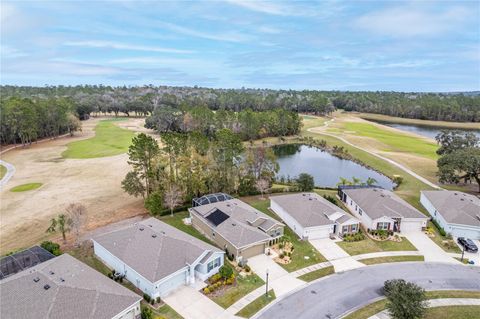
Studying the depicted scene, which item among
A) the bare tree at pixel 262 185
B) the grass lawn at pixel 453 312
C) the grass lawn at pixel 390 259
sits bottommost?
the grass lawn at pixel 453 312

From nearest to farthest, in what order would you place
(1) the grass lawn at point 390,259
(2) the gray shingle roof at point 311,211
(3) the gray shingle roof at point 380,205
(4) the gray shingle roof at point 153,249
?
1. (4) the gray shingle roof at point 153,249
2. (1) the grass lawn at point 390,259
3. (2) the gray shingle roof at point 311,211
4. (3) the gray shingle roof at point 380,205

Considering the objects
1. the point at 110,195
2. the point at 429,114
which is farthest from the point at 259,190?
the point at 429,114

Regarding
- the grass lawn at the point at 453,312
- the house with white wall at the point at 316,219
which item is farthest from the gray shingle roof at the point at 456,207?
the grass lawn at the point at 453,312

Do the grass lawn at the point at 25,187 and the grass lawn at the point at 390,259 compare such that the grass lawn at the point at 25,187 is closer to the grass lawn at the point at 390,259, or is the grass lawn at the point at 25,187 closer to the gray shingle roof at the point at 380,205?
the gray shingle roof at the point at 380,205

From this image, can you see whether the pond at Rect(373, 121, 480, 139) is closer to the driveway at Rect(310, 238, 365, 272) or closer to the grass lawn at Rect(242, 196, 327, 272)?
the driveway at Rect(310, 238, 365, 272)

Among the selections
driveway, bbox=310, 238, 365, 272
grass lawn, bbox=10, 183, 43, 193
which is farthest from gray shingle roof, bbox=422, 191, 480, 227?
grass lawn, bbox=10, 183, 43, 193
